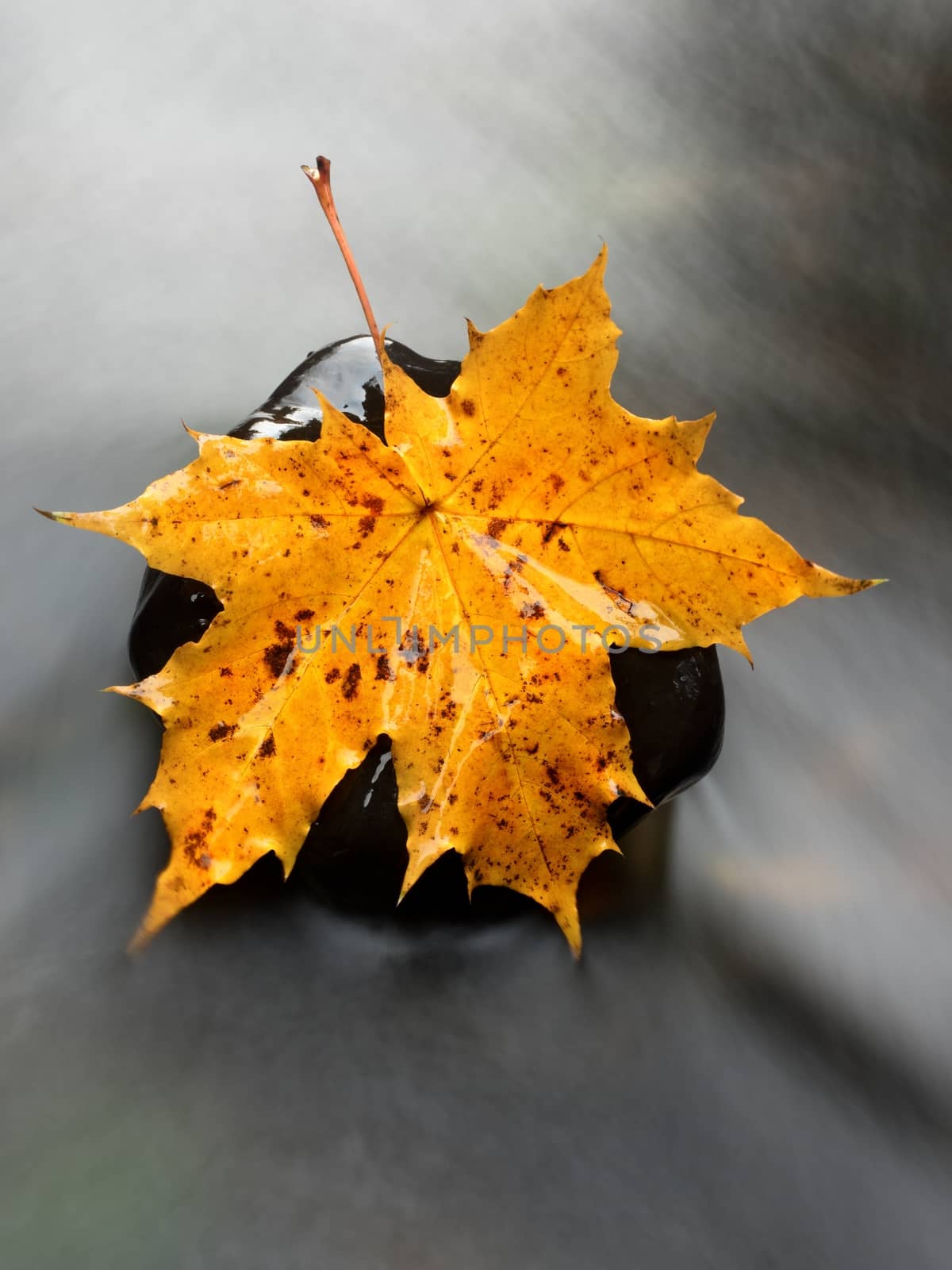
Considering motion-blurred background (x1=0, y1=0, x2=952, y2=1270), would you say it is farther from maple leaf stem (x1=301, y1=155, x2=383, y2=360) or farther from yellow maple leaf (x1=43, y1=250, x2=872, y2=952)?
maple leaf stem (x1=301, y1=155, x2=383, y2=360)

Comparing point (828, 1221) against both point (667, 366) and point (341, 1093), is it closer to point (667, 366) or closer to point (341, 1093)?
point (341, 1093)

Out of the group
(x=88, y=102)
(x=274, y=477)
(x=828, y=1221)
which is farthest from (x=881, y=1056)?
(x=88, y=102)

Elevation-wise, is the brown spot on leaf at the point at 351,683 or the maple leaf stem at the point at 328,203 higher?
the maple leaf stem at the point at 328,203

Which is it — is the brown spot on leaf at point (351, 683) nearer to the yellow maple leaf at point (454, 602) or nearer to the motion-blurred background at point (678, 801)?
the yellow maple leaf at point (454, 602)

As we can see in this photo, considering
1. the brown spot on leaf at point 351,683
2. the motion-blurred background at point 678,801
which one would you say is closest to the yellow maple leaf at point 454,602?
the brown spot on leaf at point 351,683

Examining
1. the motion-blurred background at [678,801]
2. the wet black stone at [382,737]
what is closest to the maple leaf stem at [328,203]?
the wet black stone at [382,737]

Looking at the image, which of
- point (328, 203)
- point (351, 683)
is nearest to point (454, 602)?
point (351, 683)
